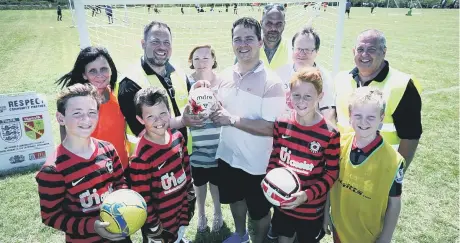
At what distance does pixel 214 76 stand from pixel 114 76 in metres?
1.29

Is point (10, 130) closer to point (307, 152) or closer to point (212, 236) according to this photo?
point (212, 236)

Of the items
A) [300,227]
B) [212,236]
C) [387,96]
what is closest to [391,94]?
[387,96]

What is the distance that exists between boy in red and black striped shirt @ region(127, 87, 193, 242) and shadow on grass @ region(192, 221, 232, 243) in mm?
1089

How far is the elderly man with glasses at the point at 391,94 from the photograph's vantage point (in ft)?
10.5

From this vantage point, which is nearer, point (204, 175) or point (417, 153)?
point (204, 175)

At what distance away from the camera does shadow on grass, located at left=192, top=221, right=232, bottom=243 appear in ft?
13.5

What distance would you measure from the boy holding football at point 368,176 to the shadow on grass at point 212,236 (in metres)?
1.76

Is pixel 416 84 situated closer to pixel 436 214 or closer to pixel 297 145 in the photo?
pixel 297 145

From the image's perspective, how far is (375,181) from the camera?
2.63 meters

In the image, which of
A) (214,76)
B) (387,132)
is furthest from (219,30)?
(387,132)

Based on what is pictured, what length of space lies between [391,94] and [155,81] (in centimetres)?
235

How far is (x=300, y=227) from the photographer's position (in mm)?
3074

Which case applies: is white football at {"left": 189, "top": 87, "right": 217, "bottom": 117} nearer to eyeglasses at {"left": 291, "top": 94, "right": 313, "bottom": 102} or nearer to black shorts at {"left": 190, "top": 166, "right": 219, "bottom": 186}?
eyeglasses at {"left": 291, "top": 94, "right": 313, "bottom": 102}

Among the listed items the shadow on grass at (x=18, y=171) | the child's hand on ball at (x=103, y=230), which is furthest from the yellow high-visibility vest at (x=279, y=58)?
the shadow on grass at (x=18, y=171)
